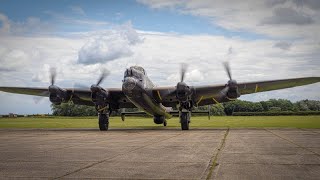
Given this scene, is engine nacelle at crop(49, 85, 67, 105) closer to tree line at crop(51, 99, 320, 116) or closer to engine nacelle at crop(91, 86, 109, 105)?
engine nacelle at crop(91, 86, 109, 105)

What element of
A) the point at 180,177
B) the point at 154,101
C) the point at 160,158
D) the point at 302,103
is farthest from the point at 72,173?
the point at 302,103

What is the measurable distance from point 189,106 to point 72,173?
78.7 ft

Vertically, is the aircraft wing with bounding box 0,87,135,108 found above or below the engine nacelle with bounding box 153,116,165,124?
above

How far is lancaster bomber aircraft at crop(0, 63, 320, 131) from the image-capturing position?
97.1ft

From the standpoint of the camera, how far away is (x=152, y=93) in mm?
32125

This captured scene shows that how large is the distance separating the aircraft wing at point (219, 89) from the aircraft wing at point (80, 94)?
3.69 m

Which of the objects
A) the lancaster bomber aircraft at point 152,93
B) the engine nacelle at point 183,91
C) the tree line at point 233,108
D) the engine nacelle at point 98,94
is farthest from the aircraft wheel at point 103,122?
the tree line at point 233,108

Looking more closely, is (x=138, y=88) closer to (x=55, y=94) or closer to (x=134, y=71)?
(x=134, y=71)

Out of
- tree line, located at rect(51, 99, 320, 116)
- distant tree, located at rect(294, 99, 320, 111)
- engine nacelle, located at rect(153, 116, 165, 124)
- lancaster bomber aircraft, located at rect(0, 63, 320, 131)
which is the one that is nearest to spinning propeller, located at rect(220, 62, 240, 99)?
lancaster bomber aircraft, located at rect(0, 63, 320, 131)

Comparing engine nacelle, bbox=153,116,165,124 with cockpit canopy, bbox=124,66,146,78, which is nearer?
cockpit canopy, bbox=124,66,146,78

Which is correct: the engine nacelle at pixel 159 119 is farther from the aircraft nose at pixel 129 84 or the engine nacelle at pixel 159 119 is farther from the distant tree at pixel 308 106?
the distant tree at pixel 308 106

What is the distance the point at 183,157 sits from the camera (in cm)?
1188

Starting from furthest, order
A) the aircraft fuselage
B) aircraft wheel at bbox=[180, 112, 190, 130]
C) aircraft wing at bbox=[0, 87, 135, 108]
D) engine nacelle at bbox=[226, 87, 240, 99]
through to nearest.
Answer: aircraft wing at bbox=[0, 87, 135, 108] → aircraft wheel at bbox=[180, 112, 190, 130] → engine nacelle at bbox=[226, 87, 240, 99] → the aircraft fuselage

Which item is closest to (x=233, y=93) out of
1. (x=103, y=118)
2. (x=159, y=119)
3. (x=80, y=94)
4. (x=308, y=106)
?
(x=159, y=119)
